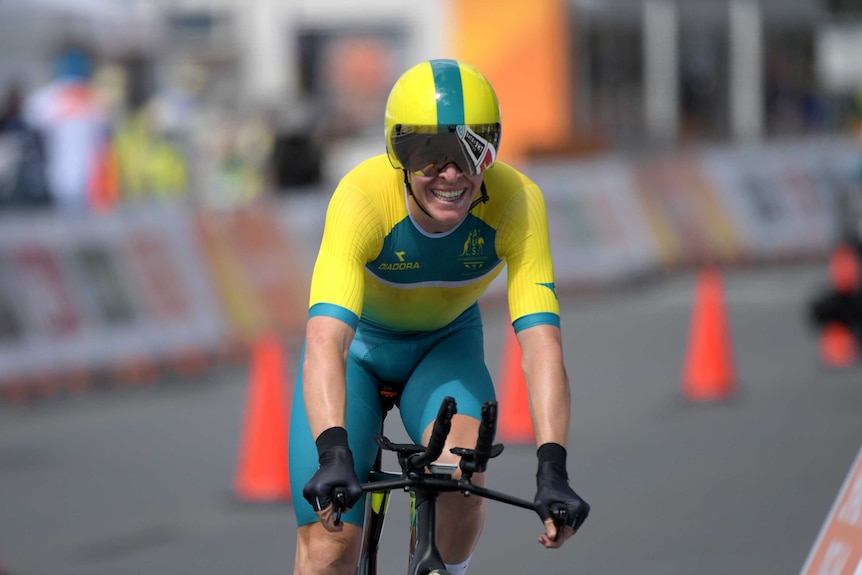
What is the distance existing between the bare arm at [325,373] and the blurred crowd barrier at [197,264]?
8.35m

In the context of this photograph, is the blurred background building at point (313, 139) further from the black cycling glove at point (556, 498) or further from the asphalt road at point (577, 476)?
the black cycling glove at point (556, 498)

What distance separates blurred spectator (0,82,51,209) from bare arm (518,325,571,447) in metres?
10.6

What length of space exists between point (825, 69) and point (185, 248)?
26613 millimetres

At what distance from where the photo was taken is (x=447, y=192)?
447 centimetres

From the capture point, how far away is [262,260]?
1477 centimetres

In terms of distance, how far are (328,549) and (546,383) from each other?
864 mm

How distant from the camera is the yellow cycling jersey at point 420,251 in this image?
4508 millimetres

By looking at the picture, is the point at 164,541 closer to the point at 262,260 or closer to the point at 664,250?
the point at 262,260

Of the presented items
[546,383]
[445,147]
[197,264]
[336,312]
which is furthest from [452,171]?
[197,264]

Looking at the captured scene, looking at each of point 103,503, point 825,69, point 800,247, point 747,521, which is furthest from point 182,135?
point 825,69

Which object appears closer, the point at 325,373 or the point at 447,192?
the point at 325,373

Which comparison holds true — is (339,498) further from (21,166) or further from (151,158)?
(151,158)

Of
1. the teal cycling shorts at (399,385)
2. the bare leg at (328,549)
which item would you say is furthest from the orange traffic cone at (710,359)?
the bare leg at (328,549)

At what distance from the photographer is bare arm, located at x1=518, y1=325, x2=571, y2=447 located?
4.38 m
